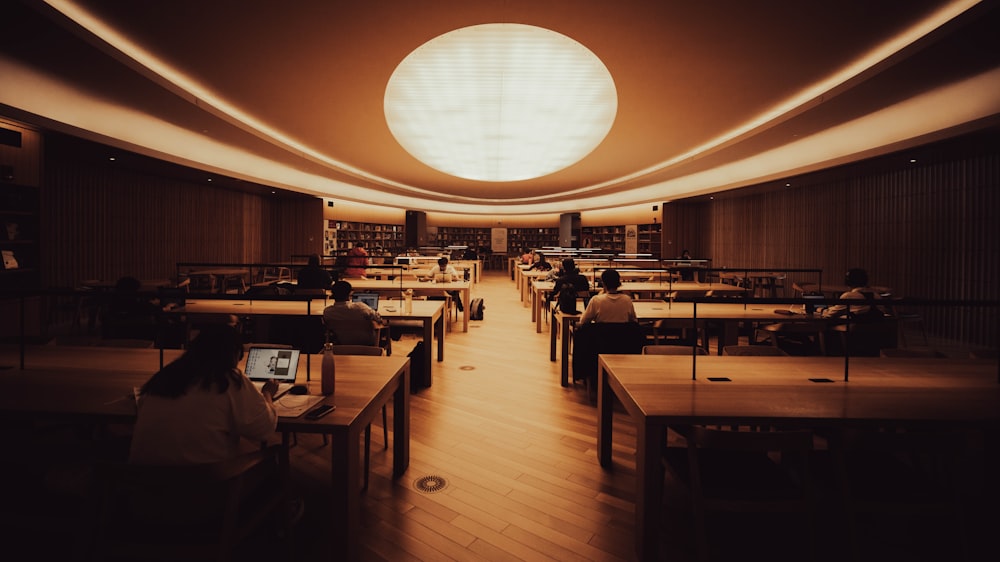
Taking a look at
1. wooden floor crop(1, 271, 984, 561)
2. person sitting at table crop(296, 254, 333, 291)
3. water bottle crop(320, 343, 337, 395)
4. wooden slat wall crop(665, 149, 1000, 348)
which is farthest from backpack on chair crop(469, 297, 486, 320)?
wooden slat wall crop(665, 149, 1000, 348)

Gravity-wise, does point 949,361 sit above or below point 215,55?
below

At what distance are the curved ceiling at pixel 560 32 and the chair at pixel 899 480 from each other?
4.15 metres

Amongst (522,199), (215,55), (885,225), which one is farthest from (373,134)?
(522,199)

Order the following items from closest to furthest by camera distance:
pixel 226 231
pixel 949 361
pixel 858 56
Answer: pixel 949 361, pixel 858 56, pixel 226 231

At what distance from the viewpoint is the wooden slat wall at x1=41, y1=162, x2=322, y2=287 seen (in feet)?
24.1

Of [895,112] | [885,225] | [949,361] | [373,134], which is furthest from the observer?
[373,134]

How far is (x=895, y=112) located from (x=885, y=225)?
2852 mm

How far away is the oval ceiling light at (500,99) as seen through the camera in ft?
20.6

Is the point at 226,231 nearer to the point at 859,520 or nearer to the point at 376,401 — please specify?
the point at 376,401

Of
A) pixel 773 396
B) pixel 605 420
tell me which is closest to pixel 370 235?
pixel 605 420

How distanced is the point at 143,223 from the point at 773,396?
11.1m

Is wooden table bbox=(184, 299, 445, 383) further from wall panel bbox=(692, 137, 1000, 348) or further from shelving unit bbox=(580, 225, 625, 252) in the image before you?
shelving unit bbox=(580, 225, 625, 252)

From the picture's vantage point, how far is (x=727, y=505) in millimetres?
1698

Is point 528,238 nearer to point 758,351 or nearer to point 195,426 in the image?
point 758,351
